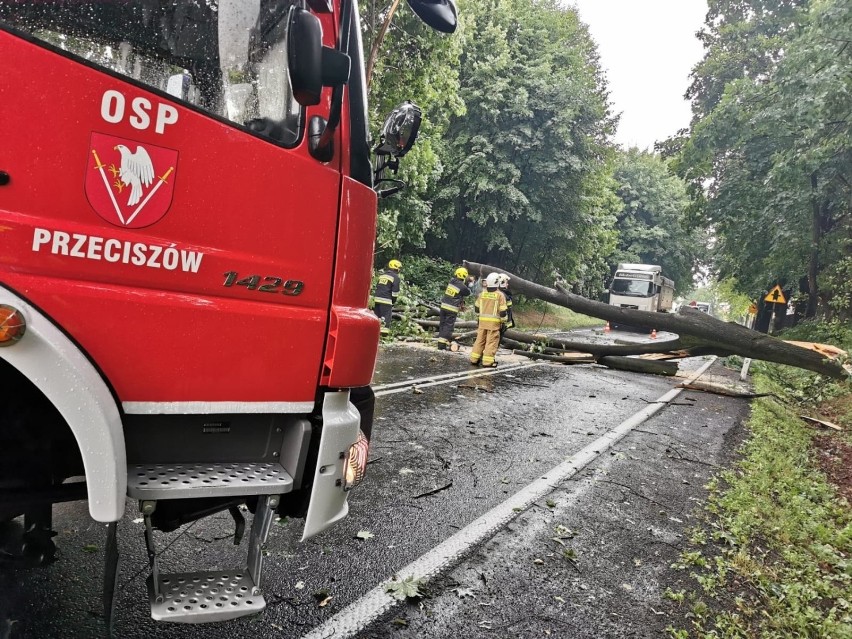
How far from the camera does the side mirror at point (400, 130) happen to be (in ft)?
9.43

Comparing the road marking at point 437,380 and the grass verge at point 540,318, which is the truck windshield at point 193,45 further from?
the grass verge at point 540,318

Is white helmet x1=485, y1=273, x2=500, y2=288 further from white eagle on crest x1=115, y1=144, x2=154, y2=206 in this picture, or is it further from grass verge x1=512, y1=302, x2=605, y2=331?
grass verge x1=512, y1=302, x2=605, y2=331

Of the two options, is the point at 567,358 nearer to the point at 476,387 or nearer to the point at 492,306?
the point at 492,306

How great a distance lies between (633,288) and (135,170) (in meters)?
27.8

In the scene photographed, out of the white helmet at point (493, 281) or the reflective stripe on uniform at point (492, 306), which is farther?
the white helmet at point (493, 281)

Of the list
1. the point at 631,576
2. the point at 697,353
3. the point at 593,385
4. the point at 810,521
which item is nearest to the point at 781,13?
the point at 697,353

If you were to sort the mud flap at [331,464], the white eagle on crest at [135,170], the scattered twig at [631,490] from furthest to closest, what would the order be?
the scattered twig at [631,490] → the mud flap at [331,464] → the white eagle on crest at [135,170]

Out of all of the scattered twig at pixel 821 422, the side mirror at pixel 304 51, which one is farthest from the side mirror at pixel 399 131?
the scattered twig at pixel 821 422

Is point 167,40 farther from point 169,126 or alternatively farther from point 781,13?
point 781,13

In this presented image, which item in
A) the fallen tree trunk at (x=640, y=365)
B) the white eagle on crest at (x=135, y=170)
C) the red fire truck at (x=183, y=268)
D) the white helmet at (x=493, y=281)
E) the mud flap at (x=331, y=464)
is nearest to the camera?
the red fire truck at (x=183, y=268)

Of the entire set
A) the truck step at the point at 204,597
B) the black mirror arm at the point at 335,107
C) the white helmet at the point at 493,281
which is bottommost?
the truck step at the point at 204,597

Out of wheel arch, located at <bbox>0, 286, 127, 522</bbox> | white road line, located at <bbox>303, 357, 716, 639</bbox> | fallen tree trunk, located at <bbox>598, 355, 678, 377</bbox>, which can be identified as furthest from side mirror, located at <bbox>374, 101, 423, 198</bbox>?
fallen tree trunk, located at <bbox>598, 355, 678, 377</bbox>

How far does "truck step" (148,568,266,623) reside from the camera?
1789 mm

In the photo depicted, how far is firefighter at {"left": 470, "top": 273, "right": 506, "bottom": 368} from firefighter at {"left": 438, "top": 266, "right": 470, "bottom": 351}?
1.65m
